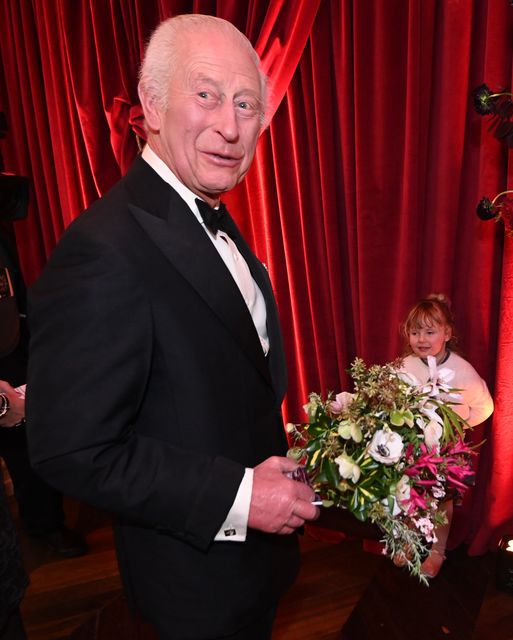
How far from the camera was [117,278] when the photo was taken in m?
0.95

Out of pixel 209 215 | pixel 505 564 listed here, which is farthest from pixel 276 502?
pixel 505 564

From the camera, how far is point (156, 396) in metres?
1.07

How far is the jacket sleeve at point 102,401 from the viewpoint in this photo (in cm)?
94

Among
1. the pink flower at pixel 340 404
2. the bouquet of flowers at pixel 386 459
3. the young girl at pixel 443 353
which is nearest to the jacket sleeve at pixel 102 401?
the bouquet of flowers at pixel 386 459

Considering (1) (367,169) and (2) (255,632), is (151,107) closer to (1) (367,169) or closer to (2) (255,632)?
(2) (255,632)

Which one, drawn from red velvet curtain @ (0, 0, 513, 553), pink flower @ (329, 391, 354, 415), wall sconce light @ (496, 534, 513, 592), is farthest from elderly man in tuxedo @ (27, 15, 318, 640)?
wall sconce light @ (496, 534, 513, 592)

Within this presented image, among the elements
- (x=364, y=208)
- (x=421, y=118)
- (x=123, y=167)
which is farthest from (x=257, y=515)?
(x=123, y=167)

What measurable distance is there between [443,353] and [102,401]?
174 centimetres

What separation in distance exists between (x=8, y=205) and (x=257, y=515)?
2.10 m

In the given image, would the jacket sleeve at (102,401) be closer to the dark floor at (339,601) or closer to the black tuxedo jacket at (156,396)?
the black tuxedo jacket at (156,396)

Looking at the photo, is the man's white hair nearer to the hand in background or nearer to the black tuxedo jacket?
the black tuxedo jacket

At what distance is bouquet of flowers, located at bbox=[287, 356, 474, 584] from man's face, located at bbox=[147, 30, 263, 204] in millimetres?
568

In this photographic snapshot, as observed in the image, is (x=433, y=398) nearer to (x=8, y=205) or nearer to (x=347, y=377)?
(x=347, y=377)

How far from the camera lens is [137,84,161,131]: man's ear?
3.84 ft
